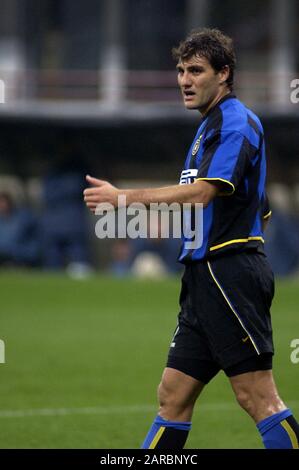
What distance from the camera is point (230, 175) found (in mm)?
4500

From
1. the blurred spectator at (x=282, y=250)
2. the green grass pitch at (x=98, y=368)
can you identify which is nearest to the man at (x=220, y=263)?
the green grass pitch at (x=98, y=368)

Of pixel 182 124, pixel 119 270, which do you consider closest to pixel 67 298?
pixel 119 270

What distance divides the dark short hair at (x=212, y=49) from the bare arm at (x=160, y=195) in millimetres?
603

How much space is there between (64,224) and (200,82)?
58.9 ft

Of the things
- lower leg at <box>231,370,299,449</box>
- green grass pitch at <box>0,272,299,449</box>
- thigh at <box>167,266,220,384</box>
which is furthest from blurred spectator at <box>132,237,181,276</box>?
lower leg at <box>231,370,299,449</box>

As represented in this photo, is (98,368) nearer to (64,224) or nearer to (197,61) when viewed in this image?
(197,61)

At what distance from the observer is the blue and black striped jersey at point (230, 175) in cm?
453

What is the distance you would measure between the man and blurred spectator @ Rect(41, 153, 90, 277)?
17530 mm

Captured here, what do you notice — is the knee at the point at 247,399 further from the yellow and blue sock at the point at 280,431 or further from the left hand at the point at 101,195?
the left hand at the point at 101,195

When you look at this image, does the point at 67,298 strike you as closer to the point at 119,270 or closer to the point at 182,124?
the point at 119,270

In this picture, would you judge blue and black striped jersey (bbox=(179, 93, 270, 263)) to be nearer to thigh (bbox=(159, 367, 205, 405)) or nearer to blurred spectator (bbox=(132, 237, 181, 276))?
thigh (bbox=(159, 367, 205, 405))

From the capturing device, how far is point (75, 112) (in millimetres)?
23594

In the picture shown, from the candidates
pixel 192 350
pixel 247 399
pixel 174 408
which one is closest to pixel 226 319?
pixel 192 350
